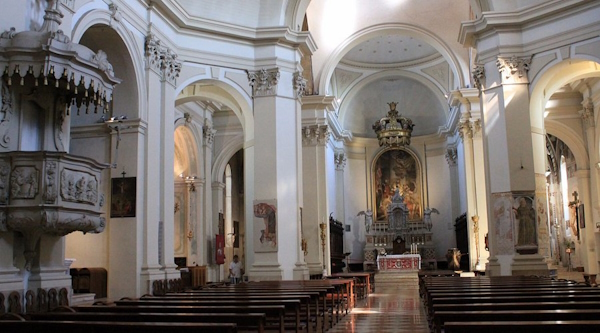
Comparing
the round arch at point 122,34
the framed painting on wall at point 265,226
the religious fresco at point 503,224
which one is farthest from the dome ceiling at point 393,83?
the round arch at point 122,34

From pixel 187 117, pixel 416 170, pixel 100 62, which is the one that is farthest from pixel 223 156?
pixel 100 62

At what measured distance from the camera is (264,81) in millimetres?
15938

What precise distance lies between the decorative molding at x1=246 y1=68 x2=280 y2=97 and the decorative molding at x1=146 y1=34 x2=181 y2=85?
2.11 metres

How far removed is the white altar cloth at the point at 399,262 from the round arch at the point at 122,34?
1411 cm

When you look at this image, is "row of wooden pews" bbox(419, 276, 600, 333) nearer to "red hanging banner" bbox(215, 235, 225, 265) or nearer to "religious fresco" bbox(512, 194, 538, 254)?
"religious fresco" bbox(512, 194, 538, 254)

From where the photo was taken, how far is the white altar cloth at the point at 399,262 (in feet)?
79.5

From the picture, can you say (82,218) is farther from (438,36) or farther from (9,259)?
(438,36)

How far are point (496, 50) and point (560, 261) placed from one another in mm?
19596

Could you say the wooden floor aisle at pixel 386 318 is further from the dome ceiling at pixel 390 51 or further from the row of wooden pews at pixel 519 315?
the dome ceiling at pixel 390 51

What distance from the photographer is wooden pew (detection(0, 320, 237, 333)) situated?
440 cm

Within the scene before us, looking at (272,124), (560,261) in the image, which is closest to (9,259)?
(272,124)

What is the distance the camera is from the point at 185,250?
19797 mm

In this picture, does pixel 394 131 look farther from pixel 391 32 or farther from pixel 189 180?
pixel 189 180

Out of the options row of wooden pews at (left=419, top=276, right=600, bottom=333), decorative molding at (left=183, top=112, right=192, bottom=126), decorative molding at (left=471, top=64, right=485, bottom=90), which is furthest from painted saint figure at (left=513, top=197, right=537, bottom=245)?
decorative molding at (left=183, top=112, right=192, bottom=126)
